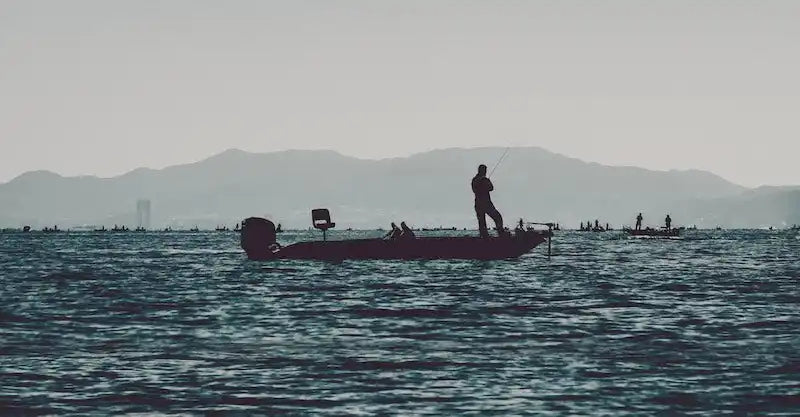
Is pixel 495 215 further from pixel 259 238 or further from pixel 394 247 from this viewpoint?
pixel 259 238

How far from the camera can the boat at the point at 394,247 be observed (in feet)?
199

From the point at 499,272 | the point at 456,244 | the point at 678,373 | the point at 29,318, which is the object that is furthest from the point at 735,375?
the point at 456,244

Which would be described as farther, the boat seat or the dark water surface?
the boat seat

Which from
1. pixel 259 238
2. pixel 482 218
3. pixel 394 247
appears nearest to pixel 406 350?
pixel 482 218

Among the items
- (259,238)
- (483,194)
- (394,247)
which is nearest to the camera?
(483,194)

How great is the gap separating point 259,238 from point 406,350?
38.0 meters

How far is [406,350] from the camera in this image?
78.6 feet

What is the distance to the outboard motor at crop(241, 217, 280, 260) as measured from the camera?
196 feet

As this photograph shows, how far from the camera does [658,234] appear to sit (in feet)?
625

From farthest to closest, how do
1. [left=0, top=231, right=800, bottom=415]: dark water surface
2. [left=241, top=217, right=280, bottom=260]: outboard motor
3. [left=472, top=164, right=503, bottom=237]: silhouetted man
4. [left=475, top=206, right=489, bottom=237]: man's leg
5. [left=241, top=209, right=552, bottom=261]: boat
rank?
1. [left=241, top=209, right=552, bottom=261]: boat
2. [left=241, top=217, right=280, bottom=260]: outboard motor
3. [left=475, top=206, right=489, bottom=237]: man's leg
4. [left=472, top=164, right=503, bottom=237]: silhouetted man
5. [left=0, top=231, right=800, bottom=415]: dark water surface

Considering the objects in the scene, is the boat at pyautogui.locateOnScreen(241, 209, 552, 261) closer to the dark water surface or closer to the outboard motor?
the outboard motor

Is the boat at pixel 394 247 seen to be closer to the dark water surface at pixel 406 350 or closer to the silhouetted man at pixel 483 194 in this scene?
the silhouetted man at pixel 483 194

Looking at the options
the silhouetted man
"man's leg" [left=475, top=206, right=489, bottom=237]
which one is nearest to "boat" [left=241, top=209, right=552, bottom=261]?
"man's leg" [left=475, top=206, right=489, bottom=237]

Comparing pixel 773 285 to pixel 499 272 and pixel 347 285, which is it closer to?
pixel 499 272
